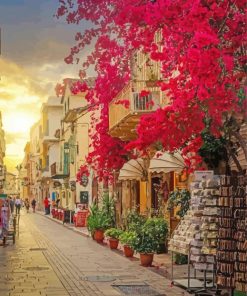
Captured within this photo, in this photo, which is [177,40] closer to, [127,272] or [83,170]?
[127,272]

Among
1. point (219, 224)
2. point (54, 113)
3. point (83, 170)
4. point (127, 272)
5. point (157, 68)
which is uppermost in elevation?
point (54, 113)

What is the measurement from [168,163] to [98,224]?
10.2 metres

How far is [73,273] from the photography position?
56.9 feet

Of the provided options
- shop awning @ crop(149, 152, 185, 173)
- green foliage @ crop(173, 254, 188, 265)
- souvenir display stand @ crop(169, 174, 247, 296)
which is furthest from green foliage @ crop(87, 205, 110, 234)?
souvenir display stand @ crop(169, 174, 247, 296)

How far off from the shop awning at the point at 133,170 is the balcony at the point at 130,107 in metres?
1.24

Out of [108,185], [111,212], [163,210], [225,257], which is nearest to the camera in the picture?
[225,257]

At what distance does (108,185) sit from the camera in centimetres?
4041

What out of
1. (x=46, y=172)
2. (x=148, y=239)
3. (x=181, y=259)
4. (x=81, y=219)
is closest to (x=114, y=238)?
(x=148, y=239)

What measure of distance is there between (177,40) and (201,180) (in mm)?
2769

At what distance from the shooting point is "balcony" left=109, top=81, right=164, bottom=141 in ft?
70.9

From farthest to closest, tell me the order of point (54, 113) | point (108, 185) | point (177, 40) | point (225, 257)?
point (54, 113) → point (108, 185) → point (177, 40) → point (225, 257)

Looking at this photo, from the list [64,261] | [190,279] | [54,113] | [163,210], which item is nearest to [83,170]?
[163,210]

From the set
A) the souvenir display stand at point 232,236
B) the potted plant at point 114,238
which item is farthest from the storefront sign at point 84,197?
the souvenir display stand at point 232,236

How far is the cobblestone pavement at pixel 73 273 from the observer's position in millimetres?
14383
